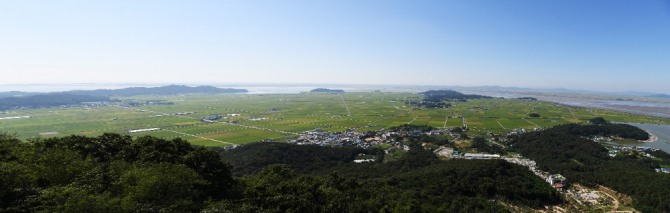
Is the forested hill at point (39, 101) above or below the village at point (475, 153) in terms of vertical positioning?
above

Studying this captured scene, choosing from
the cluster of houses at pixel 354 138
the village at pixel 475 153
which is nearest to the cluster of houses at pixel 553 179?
the village at pixel 475 153

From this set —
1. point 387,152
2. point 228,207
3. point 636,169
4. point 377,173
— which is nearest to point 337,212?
point 228,207

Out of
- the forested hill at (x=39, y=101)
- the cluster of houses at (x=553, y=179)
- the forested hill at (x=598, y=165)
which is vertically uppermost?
the forested hill at (x=39, y=101)

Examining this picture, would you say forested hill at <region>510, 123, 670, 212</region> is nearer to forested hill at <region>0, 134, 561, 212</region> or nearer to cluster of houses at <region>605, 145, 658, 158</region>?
cluster of houses at <region>605, 145, 658, 158</region>

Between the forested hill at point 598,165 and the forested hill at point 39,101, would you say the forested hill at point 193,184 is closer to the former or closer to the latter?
the forested hill at point 598,165

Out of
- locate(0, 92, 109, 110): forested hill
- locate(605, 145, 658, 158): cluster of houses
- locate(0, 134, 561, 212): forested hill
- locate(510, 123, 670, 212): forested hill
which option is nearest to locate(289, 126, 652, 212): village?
locate(605, 145, 658, 158): cluster of houses

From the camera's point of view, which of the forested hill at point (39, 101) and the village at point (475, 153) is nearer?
the village at point (475, 153)

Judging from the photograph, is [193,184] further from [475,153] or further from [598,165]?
[598,165]

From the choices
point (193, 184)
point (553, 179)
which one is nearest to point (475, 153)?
point (553, 179)

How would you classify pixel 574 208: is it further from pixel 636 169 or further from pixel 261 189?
pixel 261 189
